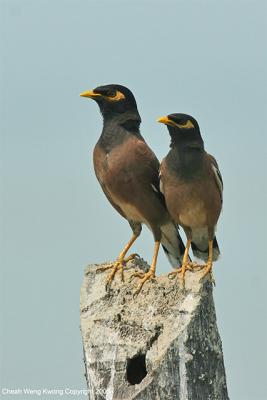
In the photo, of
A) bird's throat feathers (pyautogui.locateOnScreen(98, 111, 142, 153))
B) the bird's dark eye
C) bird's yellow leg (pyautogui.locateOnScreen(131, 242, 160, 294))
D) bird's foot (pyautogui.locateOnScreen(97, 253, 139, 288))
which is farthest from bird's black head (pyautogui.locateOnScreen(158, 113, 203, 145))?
bird's foot (pyautogui.locateOnScreen(97, 253, 139, 288))

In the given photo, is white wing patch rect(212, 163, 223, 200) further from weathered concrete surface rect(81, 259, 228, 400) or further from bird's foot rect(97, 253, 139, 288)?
weathered concrete surface rect(81, 259, 228, 400)

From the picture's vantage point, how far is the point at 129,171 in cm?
1197

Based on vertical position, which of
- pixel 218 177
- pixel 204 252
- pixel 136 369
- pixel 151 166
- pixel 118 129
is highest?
pixel 118 129

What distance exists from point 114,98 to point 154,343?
4697 millimetres

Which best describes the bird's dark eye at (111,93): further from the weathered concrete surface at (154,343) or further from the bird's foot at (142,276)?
the weathered concrete surface at (154,343)

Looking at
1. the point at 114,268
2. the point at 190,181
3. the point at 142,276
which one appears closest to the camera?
the point at 142,276

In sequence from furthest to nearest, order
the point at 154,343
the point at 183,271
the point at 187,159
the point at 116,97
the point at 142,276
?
the point at 116,97
the point at 187,159
the point at 142,276
the point at 183,271
the point at 154,343

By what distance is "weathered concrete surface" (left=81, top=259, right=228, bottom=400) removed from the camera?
29.3ft

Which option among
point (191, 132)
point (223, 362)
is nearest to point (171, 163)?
point (191, 132)

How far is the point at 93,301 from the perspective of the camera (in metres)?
10.2

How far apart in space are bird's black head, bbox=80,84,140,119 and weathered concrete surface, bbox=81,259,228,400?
3.53 meters

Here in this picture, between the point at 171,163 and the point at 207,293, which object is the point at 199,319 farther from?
the point at 171,163

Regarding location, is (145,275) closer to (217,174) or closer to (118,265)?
(118,265)

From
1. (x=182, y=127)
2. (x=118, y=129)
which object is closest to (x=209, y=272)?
(x=182, y=127)
